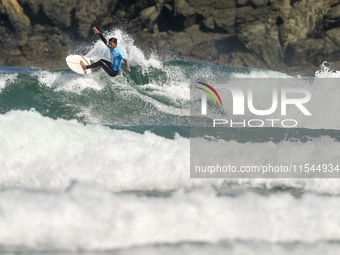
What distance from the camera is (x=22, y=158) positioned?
4574 mm

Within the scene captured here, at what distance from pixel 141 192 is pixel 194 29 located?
23108mm

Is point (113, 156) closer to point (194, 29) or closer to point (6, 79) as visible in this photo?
point (6, 79)

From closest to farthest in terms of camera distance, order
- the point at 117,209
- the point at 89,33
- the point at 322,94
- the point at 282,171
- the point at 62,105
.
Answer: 1. the point at 117,209
2. the point at 282,171
3. the point at 62,105
4. the point at 322,94
5. the point at 89,33

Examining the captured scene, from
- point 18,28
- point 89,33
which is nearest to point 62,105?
point 89,33

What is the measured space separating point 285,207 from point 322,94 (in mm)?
6600

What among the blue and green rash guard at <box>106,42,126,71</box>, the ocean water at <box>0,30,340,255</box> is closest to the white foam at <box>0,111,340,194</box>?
the ocean water at <box>0,30,340,255</box>

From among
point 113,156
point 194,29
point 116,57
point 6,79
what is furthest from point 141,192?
point 194,29

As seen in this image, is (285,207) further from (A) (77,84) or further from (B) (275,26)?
(B) (275,26)

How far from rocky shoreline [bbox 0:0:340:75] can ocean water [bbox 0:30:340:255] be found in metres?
18.9

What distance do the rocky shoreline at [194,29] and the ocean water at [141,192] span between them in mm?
18949

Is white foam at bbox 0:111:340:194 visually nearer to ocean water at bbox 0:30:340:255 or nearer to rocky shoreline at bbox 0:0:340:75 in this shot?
ocean water at bbox 0:30:340:255

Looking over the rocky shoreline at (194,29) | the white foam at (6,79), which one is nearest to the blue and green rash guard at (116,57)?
the white foam at (6,79)

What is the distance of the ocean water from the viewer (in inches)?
122

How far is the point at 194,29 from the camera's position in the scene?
25906 millimetres
